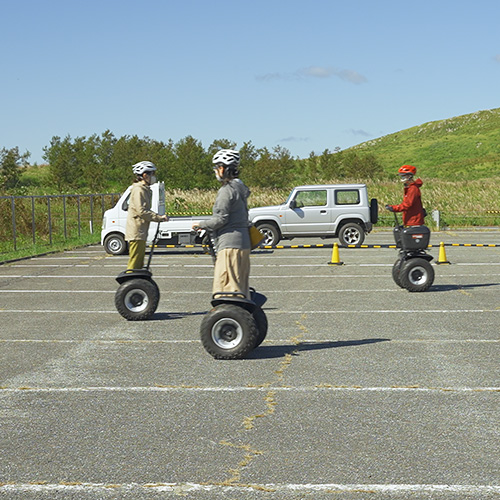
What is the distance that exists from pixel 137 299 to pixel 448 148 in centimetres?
14591

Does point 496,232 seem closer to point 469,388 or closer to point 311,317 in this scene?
point 311,317

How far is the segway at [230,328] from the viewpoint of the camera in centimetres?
816

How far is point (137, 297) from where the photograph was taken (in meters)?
11.1

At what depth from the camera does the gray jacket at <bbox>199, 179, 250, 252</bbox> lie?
26.9 ft

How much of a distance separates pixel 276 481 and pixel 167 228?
17525 millimetres

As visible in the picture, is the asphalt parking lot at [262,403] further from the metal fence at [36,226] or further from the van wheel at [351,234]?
the metal fence at [36,226]

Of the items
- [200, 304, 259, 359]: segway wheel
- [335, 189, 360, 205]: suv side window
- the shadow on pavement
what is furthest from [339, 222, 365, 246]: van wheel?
[200, 304, 259, 359]: segway wheel

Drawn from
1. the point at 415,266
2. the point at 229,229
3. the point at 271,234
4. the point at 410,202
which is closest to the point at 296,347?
the point at 229,229

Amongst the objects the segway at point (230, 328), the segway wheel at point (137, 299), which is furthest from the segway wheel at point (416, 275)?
the segway at point (230, 328)

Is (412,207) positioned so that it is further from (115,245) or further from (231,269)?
(115,245)

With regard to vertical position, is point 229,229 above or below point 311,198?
below

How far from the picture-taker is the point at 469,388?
23.0 feet

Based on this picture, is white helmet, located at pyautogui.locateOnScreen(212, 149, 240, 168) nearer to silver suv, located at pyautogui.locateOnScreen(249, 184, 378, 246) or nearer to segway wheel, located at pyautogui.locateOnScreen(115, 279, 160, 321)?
segway wheel, located at pyautogui.locateOnScreen(115, 279, 160, 321)

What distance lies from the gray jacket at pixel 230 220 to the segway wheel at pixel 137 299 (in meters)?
2.85
